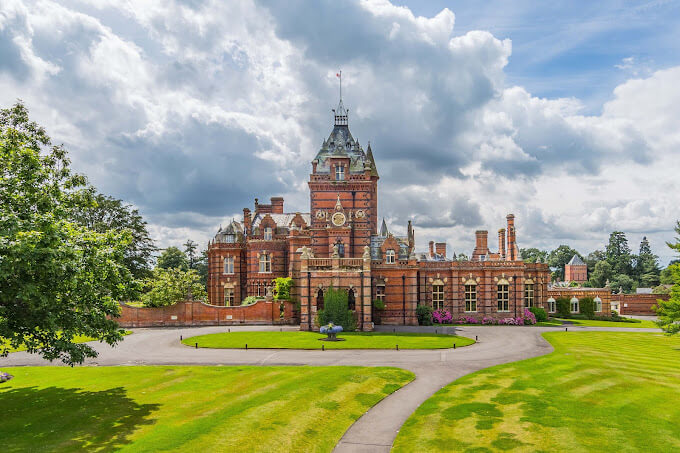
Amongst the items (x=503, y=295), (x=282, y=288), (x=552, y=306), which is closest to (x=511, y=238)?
(x=503, y=295)

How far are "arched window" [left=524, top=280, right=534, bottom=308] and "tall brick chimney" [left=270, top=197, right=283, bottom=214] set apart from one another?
34686 mm

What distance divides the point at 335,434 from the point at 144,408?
325 inches

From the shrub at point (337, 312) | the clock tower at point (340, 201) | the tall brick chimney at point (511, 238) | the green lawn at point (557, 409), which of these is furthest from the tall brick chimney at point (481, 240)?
the green lawn at point (557, 409)

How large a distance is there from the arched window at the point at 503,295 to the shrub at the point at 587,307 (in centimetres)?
1851

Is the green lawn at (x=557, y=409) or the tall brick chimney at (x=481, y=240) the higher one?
the tall brick chimney at (x=481, y=240)

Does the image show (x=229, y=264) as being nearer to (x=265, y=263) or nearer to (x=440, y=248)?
(x=265, y=263)

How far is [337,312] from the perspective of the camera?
145ft

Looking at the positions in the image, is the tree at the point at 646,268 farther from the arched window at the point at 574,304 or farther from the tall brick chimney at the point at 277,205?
the tall brick chimney at the point at 277,205

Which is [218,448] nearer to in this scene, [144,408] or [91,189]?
[144,408]

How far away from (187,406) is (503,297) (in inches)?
1720

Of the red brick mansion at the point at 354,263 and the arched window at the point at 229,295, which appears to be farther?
the arched window at the point at 229,295

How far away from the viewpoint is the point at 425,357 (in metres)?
31.3

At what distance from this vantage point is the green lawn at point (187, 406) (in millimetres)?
15891

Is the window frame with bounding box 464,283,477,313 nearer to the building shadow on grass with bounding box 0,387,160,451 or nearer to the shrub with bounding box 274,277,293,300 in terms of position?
the shrub with bounding box 274,277,293,300
